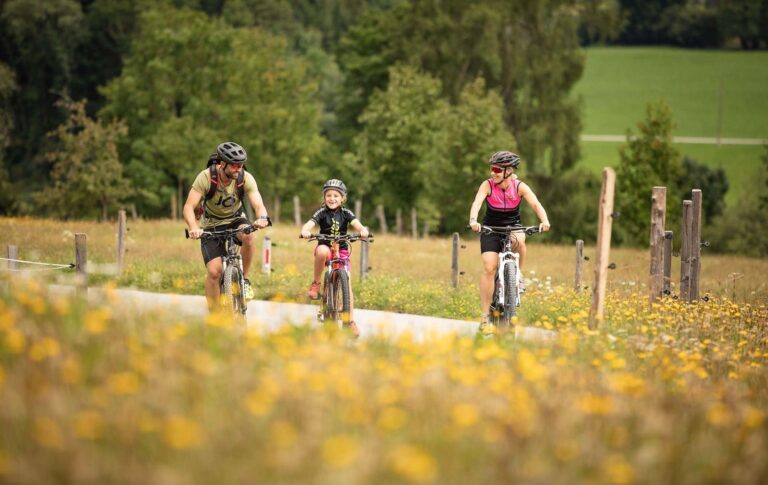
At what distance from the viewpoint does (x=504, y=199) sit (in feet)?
37.6

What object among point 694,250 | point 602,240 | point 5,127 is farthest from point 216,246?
point 5,127

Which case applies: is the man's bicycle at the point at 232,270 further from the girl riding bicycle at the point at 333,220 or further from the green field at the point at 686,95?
the green field at the point at 686,95

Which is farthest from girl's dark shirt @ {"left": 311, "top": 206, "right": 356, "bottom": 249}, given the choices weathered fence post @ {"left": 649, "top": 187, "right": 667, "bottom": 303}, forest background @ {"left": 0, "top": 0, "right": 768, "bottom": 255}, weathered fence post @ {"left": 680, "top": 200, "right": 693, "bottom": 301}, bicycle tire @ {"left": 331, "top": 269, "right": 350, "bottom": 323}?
forest background @ {"left": 0, "top": 0, "right": 768, "bottom": 255}

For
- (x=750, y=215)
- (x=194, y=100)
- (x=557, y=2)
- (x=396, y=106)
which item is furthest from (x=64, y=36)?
(x=750, y=215)

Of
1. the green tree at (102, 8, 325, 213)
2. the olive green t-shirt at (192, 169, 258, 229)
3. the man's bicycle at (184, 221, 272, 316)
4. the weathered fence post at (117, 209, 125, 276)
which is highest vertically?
the green tree at (102, 8, 325, 213)

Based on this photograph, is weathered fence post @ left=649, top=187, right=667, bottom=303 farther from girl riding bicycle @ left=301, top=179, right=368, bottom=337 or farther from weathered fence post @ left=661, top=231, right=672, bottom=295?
girl riding bicycle @ left=301, top=179, right=368, bottom=337

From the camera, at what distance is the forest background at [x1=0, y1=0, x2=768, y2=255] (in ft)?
145

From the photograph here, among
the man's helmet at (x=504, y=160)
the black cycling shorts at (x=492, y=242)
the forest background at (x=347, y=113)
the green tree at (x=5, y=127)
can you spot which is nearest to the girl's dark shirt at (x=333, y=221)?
the black cycling shorts at (x=492, y=242)

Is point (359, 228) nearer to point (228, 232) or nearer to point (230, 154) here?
point (228, 232)

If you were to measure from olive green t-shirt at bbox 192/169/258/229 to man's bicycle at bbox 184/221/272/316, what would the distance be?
0.58 feet

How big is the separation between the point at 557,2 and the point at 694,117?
164ft

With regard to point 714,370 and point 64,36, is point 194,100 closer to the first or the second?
point 64,36

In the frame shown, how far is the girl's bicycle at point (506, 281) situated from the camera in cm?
1120

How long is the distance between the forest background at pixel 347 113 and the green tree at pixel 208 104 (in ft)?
0.34
